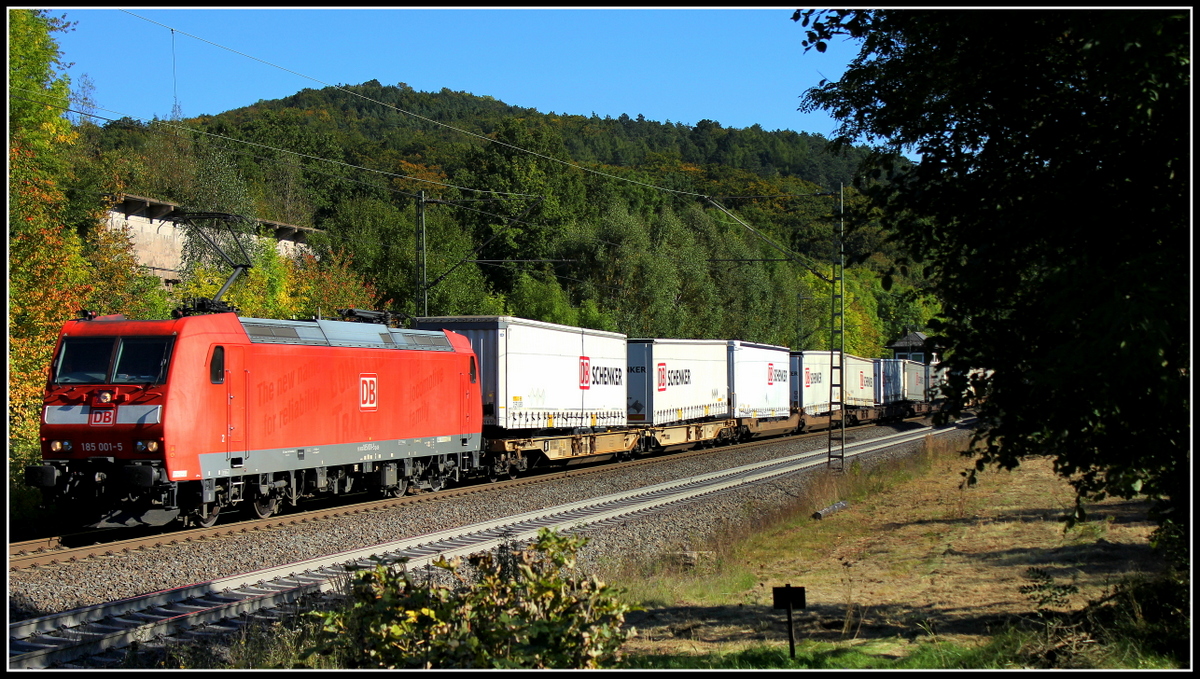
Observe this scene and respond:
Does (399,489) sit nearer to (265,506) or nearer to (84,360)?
(265,506)

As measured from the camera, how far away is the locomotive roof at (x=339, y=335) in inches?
615

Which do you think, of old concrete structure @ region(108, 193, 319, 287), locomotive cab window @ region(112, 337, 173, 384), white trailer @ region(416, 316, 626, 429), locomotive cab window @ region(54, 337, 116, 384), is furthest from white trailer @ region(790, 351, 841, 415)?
locomotive cab window @ region(54, 337, 116, 384)

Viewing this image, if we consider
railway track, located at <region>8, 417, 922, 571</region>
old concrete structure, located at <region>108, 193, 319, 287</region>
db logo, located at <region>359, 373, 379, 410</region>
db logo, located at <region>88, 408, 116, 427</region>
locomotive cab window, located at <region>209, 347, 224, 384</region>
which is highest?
old concrete structure, located at <region>108, 193, 319, 287</region>

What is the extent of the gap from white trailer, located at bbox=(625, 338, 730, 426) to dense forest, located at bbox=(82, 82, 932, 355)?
530 cm

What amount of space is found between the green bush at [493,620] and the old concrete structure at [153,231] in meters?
38.1

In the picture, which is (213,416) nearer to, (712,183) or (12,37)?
(12,37)

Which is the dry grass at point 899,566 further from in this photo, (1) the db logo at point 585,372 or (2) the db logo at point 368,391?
(1) the db logo at point 585,372

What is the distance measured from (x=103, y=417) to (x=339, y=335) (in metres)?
4.59

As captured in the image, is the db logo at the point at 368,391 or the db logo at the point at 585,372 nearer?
the db logo at the point at 368,391

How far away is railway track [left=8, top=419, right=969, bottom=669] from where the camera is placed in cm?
819

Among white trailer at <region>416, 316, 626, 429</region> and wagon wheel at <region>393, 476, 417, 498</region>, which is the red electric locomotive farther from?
white trailer at <region>416, 316, 626, 429</region>

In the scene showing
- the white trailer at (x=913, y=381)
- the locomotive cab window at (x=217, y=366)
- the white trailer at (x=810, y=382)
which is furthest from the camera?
the white trailer at (x=913, y=381)

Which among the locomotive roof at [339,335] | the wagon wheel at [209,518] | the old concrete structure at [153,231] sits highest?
the old concrete structure at [153,231]

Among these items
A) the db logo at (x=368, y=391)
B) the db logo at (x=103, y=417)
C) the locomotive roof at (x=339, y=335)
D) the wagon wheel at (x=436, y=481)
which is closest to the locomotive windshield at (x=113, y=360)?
the db logo at (x=103, y=417)
